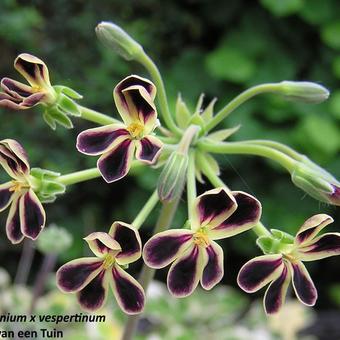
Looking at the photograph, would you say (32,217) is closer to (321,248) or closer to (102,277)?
(102,277)

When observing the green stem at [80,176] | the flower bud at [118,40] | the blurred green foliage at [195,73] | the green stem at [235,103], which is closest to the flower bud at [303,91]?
the green stem at [235,103]

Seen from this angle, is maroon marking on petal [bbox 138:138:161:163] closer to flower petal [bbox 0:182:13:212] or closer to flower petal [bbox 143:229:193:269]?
flower petal [bbox 143:229:193:269]

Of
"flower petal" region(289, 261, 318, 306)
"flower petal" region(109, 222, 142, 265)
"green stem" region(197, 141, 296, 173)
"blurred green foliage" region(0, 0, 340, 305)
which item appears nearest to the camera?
"flower petal" region(109, 222, 142, 265)

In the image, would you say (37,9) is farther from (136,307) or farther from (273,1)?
(136,307)

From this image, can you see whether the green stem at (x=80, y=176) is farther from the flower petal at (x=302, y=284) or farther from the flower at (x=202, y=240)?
the flower petal at (x=302, y=284)

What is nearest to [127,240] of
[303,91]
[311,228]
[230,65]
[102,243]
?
[102,243]

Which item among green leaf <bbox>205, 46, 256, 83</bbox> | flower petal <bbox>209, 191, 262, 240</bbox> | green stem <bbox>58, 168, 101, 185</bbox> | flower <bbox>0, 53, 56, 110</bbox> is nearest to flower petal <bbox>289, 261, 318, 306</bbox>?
flower petal <bbox>209, 191, 262, 240</bbox>
